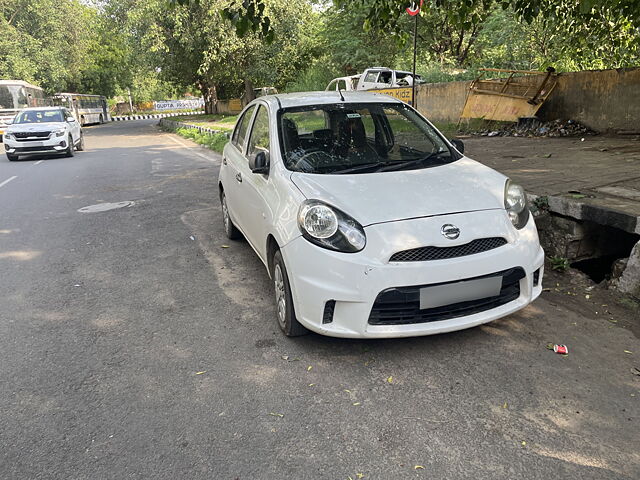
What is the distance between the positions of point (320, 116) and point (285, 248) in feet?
5.43

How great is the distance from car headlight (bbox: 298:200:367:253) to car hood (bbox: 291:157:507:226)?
0.06 metres

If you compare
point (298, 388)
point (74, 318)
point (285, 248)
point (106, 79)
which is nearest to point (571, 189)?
point (285, 248)

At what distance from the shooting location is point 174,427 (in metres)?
2.57

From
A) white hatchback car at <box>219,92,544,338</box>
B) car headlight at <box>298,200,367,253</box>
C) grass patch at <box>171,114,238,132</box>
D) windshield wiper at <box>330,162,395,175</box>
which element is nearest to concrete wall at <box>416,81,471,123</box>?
grass patch at <box>171,114,238,132</box>

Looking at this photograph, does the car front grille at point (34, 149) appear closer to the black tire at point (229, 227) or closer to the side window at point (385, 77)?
the side window at point (385, 77)

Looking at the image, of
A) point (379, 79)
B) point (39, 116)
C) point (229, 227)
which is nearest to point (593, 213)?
point (229, 227)

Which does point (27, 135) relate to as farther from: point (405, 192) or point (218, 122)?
point (405, 192)

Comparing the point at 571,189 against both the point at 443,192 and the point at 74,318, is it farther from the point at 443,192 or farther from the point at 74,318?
the point at 74,318

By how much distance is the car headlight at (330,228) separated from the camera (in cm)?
300

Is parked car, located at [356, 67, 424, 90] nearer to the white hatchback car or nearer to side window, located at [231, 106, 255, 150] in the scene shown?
side window, located at [231, 106, 255, 150]

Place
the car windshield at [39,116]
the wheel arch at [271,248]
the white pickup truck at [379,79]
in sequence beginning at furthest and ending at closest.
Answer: the white pickup truck at [379,79] < the car windshield at [39,116] < the wheel arch at [271,248]

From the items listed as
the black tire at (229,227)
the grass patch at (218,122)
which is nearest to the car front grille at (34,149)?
the grass patch at (218,122)

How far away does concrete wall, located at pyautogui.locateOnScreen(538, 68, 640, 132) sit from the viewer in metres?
9.87

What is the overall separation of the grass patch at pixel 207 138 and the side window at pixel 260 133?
8.91m
